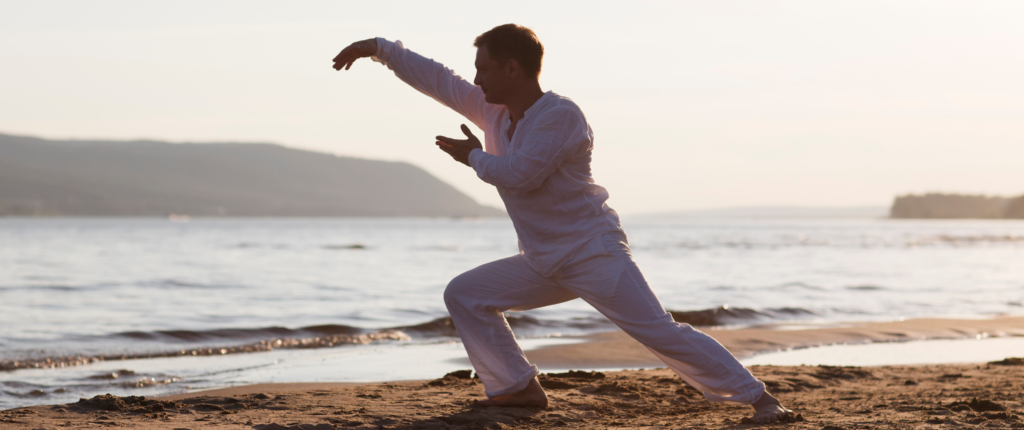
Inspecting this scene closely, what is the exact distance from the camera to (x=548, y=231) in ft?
12.4

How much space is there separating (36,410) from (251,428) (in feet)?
4.24

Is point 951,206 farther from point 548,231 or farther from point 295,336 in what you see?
point 548,231

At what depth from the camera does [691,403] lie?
4973 millimetres

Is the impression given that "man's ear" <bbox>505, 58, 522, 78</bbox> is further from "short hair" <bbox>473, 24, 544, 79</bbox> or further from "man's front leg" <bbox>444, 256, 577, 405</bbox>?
"man's front leg" <bbox>444, 256, 577, 405</bbox>

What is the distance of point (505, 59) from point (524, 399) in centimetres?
178

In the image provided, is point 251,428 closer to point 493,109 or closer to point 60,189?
point 493,109

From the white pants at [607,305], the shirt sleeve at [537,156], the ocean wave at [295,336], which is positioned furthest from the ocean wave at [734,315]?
the shirt sleeve at [537,156]

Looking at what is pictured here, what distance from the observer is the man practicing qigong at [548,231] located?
3590 mm

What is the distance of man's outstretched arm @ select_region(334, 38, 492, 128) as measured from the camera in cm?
424

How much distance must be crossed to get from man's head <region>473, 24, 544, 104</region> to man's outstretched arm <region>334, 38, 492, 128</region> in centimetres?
50

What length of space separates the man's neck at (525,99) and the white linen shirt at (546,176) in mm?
81

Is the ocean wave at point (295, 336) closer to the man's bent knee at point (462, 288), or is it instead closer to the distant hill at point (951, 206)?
the man's bent knee at point (462, 288)

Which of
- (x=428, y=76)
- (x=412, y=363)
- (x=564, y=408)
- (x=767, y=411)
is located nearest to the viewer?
(x=767, y=411)

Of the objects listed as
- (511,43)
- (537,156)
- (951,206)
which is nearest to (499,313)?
(537,156)
